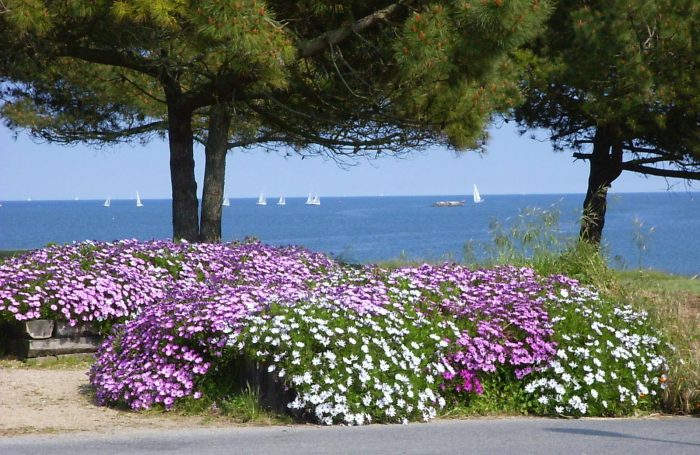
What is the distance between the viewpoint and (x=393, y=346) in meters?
6.75

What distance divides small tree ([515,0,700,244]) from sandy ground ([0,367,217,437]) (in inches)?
329

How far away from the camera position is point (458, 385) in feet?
22.8

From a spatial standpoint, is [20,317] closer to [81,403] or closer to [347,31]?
[81,403]

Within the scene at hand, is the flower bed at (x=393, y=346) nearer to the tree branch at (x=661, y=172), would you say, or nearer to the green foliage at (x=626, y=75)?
the green foliage at (x=626, y=75)

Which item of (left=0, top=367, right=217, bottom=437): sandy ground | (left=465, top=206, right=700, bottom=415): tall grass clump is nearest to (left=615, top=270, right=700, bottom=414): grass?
(left=465, top=206, right=700, bottom=415): tall grass clump

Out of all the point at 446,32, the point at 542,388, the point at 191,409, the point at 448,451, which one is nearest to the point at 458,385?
the point at 542,388

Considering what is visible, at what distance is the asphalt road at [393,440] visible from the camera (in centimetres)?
529

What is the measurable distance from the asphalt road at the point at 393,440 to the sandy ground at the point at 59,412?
0.35 metres

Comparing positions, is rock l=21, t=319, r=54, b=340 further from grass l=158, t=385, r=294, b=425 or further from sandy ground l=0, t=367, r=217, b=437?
grass l=158, t=385, r=294, b=425

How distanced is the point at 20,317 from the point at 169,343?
2.49m

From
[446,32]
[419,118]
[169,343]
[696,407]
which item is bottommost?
[696,407]

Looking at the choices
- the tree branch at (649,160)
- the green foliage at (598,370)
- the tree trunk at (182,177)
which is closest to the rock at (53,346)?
the green foliage at (598,370)

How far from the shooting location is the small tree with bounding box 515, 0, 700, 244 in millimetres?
15086

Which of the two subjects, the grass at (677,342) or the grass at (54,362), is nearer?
the grass at (677,342)
